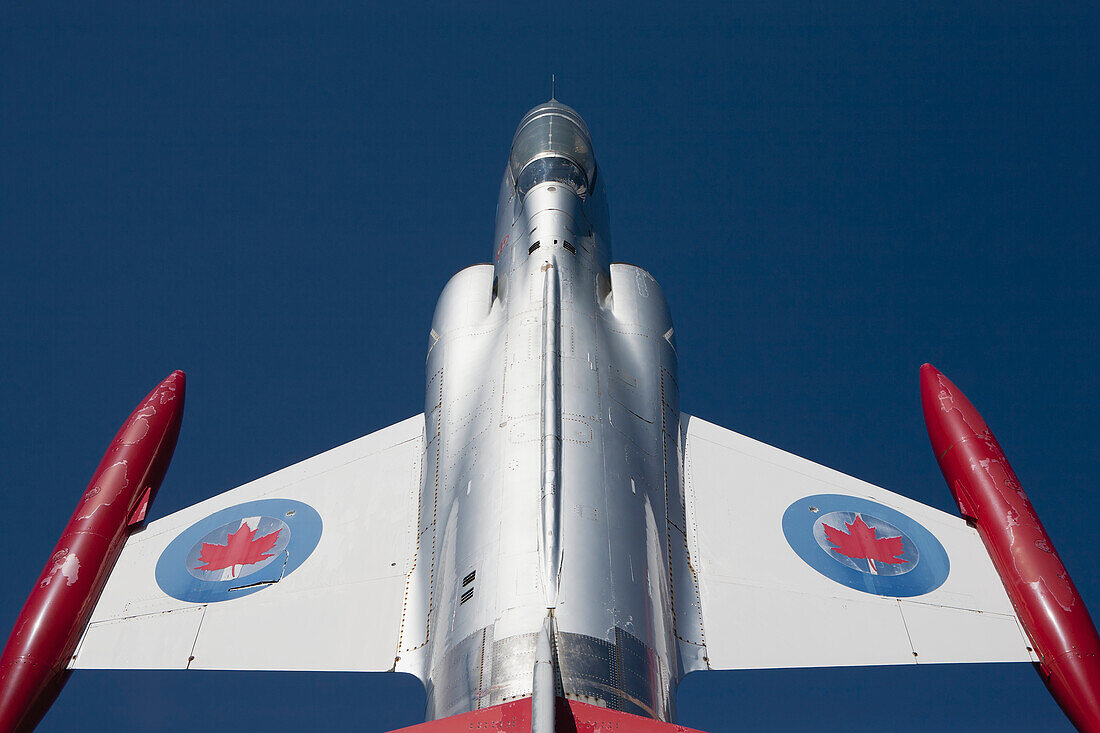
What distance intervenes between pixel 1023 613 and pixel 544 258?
7555 mm

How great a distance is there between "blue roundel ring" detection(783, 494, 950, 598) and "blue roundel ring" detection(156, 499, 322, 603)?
20.5 ft

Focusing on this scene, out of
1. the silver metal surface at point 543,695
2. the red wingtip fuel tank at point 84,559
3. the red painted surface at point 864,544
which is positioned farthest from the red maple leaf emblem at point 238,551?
the red painted surface at point 864,544

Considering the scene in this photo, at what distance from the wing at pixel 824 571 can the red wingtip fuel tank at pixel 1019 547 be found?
0.94 ft

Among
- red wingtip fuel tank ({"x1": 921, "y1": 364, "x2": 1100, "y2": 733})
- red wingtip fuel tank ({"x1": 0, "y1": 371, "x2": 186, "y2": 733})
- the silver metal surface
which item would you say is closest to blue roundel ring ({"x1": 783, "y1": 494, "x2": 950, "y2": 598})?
red wingtip fuel tank ({"x1": 921, "y1": 364, "x2": 1100, "y2": 733})

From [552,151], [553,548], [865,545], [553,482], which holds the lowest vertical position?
[553,548]

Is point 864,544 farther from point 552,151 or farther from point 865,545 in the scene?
point 552,151

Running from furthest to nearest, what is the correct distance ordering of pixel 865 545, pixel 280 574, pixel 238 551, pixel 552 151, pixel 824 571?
pixel 552 151, pixel 238 551, pixel 865 545, pixel 280 574, pixel 824 571

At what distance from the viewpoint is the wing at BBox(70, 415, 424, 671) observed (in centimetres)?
1250

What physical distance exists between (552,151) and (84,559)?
29.3 feet

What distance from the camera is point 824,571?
43.5 ft

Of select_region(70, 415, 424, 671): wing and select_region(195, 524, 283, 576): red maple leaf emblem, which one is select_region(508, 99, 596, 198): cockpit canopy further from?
select_region(195, 524, 283, 576): red maple leaf emblem

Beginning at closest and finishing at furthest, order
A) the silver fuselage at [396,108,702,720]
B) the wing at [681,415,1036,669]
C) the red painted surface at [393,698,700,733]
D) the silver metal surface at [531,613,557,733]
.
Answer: the silver metal surface at [531,613,557,733]
the red painted surface at [393,698,700,733]
the silver fuselage at [396,108,702,720]
the wing at [681,415,1036,669]

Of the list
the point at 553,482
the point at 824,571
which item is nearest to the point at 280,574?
the point at 553,482

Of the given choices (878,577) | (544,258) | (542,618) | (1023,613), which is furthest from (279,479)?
(1023,613)
